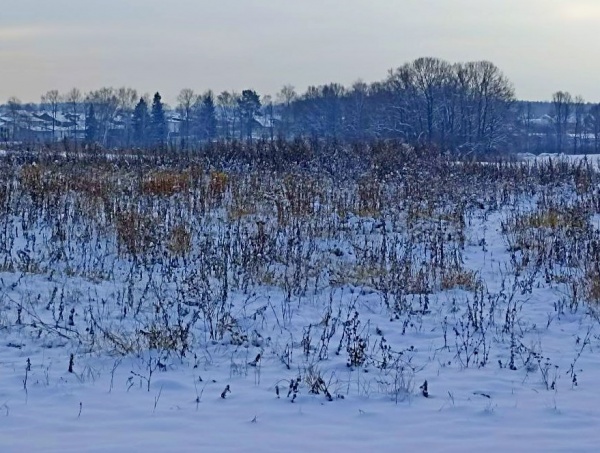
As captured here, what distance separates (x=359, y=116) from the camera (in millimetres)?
76875

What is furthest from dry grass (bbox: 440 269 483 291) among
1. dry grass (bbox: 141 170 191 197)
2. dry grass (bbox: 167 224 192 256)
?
dry grass (bbox: 141 170 191 197)

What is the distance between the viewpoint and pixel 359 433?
443cm

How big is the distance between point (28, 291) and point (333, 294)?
11.2 ft

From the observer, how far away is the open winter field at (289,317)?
4.56 meters

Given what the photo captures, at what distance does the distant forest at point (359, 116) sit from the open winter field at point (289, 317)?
33636 mm

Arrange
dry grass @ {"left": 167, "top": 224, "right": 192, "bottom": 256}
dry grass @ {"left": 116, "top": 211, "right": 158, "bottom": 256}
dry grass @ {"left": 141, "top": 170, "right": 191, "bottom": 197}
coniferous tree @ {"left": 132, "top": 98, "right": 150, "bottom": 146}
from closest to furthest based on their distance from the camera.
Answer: dry grass @ {"left": 116, "top": 211, "right": 158, "bottom": 256}, dry grass @ {"left": 167, "top": 224, "right": 192, "bottom": 256}, dry grass @ {"left": 141, "top": 170, "right": 191, "bottom": 197}, coniferous tree @ {"left": 132, "top": 98, "right": 150, "bottom": 146}

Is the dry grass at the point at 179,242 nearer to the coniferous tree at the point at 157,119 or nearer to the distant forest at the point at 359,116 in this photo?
the distant forest at the point at 359,116

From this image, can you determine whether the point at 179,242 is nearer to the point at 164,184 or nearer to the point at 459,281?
the point at 164,184

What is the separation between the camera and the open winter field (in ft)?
15.0

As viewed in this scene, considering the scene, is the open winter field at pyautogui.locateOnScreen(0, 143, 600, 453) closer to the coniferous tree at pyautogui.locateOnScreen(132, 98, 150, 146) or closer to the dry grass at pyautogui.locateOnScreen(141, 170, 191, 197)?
the dry grass at pyautogui.locateOnScreen(141, 170, 191, 197)

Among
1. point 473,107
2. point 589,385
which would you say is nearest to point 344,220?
point 589,385

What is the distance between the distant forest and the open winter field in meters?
33.6

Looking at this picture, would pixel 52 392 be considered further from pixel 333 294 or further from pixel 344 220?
pixel 344 220

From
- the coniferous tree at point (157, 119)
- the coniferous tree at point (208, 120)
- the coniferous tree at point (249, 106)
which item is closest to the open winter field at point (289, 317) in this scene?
the coniferous tree at point (157, 119)
